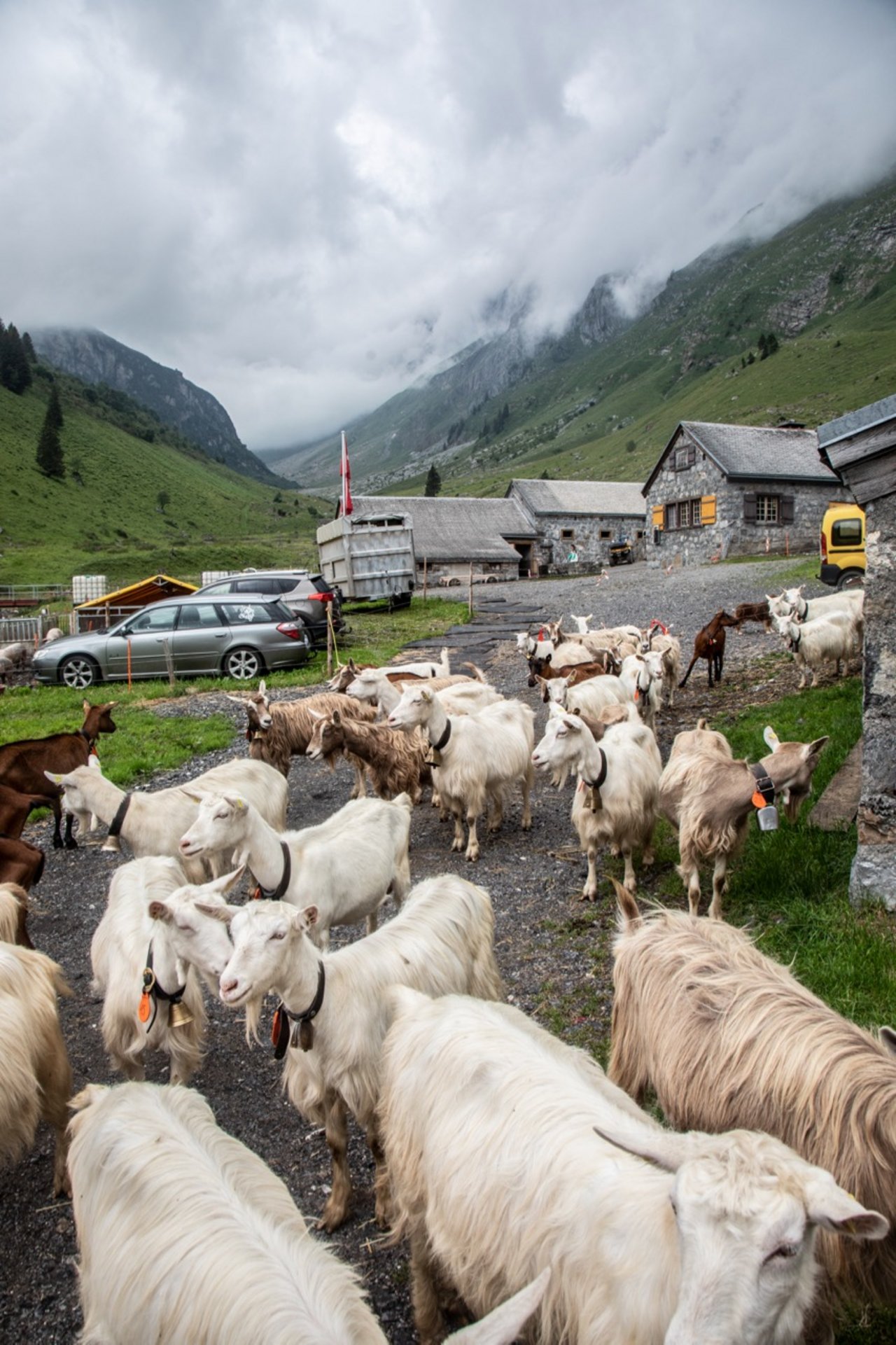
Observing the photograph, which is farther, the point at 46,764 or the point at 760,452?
the point at 760,452

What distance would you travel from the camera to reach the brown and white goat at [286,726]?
9.88 metres

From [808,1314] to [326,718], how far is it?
22.4ft

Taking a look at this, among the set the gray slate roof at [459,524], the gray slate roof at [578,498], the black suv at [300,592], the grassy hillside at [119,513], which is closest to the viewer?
the black suv at [300,592]

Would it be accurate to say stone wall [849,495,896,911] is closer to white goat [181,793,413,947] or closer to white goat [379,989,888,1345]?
white goat [379,989,888,1345]

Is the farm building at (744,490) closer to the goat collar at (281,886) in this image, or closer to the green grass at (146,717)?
the green grass at (146,717)

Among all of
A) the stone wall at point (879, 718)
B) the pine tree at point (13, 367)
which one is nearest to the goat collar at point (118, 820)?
the stone wall at point (879, 718)

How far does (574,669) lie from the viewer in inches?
504

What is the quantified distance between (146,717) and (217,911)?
430 inches

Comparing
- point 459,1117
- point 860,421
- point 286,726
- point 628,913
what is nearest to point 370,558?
point 286,726

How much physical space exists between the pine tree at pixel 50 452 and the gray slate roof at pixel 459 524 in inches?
2029

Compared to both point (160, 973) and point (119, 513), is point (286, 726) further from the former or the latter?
point (119, 513)

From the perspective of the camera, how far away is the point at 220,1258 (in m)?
2.37

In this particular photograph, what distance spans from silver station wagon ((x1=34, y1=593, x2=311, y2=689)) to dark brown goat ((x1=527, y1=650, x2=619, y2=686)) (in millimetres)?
6307

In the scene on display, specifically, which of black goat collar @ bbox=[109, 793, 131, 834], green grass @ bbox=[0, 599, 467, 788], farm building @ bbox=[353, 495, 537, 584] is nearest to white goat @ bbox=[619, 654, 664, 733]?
green grass @ bbox=[0, 599, 467, 788]
